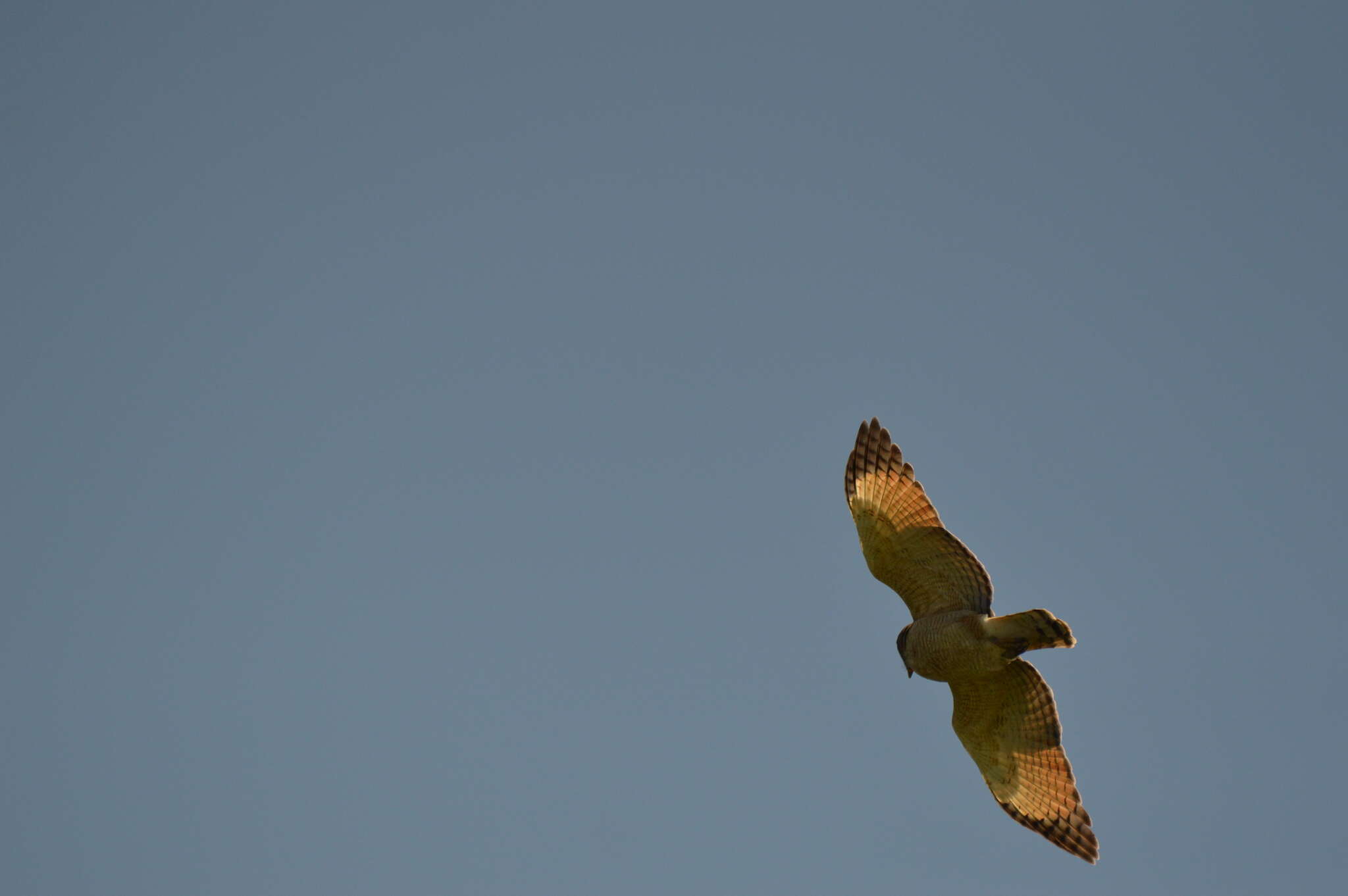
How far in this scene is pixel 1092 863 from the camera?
12.0 meters

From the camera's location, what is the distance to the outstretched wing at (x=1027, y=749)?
39.0ft

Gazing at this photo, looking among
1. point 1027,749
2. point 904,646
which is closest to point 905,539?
point 904,646

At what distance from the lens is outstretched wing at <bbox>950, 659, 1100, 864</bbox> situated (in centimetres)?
1190

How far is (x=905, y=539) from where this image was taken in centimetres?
1198

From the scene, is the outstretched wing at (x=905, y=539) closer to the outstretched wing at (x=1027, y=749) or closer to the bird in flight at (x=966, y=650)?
the bird in flight at (x=966, y=650)

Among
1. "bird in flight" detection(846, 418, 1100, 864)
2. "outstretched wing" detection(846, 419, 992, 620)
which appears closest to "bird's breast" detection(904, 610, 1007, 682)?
"bird in flight" detection(846, 418, 1100, 864)

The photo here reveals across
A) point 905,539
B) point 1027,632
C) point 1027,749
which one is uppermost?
point 905,539

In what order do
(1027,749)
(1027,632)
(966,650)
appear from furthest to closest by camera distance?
1. (1027,749)
2. (966,650)
3. (1027,632)

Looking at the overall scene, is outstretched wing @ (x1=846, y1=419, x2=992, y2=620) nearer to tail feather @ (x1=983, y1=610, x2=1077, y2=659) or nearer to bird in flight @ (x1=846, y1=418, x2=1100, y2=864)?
bird in flight @ (x1=846, y1=418, x2=1100, y2=864)

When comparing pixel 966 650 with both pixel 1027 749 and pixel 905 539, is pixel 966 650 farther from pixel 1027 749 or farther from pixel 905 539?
pixel 1027 749

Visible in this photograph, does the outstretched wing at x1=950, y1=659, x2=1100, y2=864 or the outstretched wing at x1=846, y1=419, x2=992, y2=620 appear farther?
the outstretched wing at x1=950, y1=659, x2=1100, y2=864

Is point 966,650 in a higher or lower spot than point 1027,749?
higher

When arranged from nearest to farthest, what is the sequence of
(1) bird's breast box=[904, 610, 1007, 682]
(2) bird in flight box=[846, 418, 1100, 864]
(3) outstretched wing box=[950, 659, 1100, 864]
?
(1) bird's breast box=[904, 610, 1007, 682]
(2) bird in flight box=[846, 418, 1100, 864]
(3) outstretched wing box=[950, 659, 1100, 864]

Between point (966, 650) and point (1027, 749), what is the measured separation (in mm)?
1561
